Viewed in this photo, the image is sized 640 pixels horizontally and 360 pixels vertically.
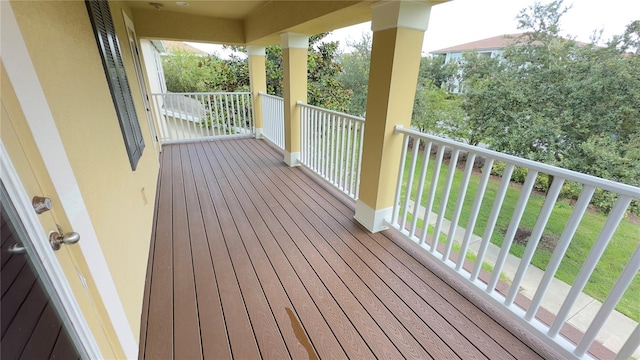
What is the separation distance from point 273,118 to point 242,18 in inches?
72.3

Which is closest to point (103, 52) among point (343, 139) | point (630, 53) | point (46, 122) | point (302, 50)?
point (46, 122)

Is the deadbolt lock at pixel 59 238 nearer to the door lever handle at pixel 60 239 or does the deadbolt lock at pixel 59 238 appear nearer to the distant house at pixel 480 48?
the door lever handle at pixel 60 239

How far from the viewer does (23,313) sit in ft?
2.36

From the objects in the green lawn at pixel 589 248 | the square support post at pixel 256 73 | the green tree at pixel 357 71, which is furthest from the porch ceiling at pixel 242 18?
the green tree at pixel 357 71

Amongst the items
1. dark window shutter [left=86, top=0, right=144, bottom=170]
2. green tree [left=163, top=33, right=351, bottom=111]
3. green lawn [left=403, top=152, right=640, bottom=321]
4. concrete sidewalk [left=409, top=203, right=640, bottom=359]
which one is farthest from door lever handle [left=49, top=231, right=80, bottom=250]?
green tree [left=163, top=33, right=351, bottom=111]

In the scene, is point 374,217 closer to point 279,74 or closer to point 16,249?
point 16,249

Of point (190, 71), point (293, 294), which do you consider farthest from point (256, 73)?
point (190, 71)

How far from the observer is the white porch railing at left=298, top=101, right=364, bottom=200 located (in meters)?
2.75

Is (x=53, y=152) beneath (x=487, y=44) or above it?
beneath

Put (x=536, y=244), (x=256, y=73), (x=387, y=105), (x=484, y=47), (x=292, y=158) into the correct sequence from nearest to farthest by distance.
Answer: (x=536, y=244), (x=387, y=105), (x=292, y=158), (x=256, y=73), (x=484, y=47)

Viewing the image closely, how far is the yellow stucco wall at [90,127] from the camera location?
3.24 ft

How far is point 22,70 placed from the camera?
76cm

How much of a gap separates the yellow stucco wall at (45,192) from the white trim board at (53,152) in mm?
21

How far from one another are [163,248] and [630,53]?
231 inches
